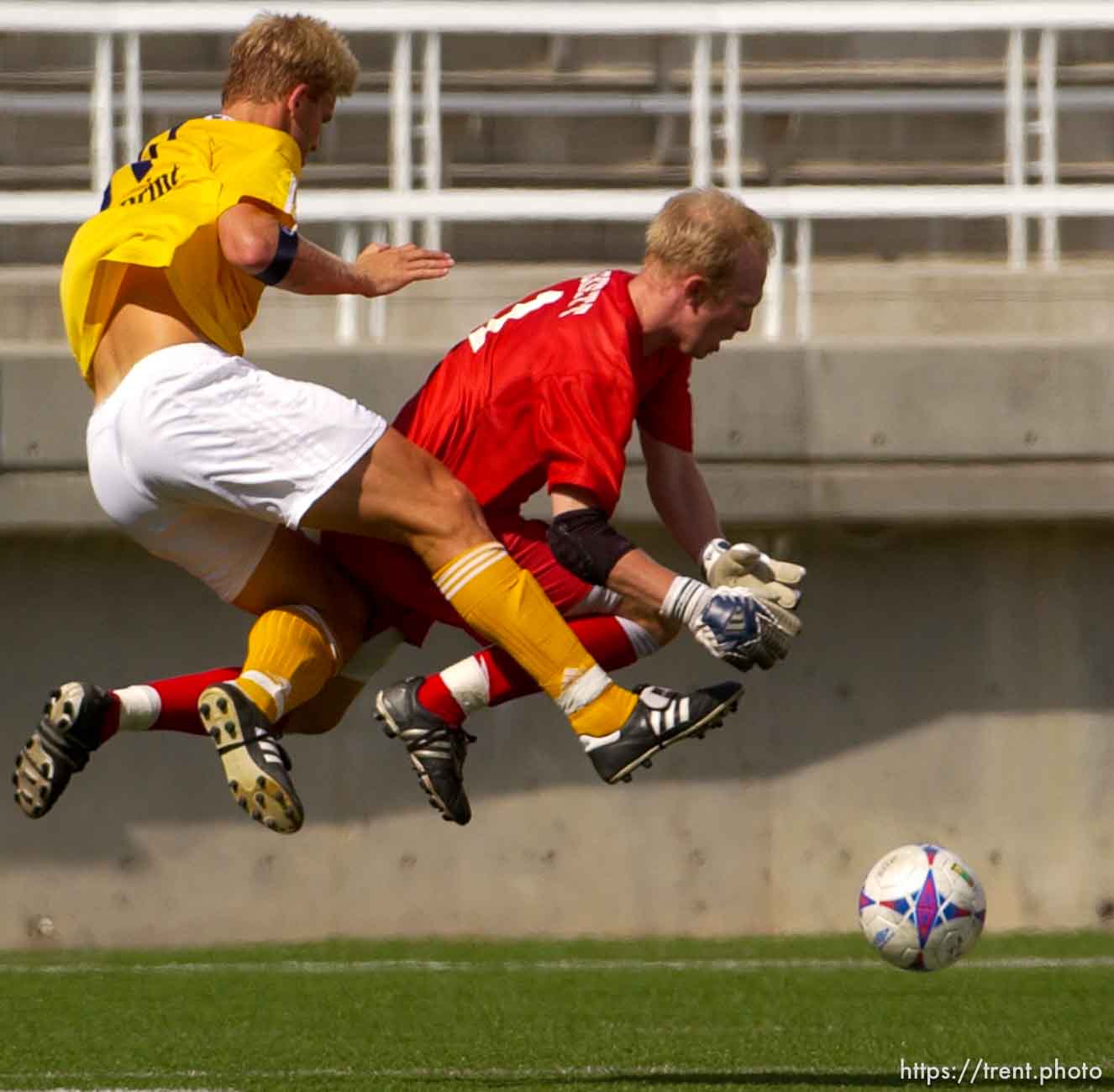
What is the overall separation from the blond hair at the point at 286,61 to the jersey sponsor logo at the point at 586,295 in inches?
28.3

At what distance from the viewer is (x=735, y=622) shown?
5520 mm

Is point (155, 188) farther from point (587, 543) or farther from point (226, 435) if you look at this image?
point (587, 543)

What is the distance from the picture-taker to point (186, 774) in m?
10.0

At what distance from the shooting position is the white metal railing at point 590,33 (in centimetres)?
946

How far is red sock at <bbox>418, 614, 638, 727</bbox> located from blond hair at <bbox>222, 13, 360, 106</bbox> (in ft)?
4.53

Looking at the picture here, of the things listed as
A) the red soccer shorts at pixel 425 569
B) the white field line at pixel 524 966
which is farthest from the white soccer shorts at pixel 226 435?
the white field line at pixel 524 966

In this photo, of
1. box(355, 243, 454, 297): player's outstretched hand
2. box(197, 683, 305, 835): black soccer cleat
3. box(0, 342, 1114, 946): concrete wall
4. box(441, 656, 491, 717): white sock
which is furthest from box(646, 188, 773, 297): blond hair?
box(0, 342, 1114, 946): concrete wall

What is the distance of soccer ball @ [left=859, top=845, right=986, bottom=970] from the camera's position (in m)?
6.57

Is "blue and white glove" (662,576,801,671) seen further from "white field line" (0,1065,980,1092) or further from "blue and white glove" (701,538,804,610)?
"white field line" (0,1065,980,1092)

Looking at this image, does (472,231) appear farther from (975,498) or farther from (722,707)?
(722,707)

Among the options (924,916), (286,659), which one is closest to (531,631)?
(286,659)

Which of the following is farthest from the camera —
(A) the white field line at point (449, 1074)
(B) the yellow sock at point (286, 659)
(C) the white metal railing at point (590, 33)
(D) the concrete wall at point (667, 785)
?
(D) the concrete wall at point (667, 785)

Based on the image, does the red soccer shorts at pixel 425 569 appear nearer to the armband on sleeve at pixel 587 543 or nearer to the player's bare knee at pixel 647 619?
the player's bare knee at pixel 647 619

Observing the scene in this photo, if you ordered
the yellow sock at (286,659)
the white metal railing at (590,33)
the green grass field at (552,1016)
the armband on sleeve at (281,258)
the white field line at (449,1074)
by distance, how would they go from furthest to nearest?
1. the white metal railing at (590,33)
2. the green grass field at (552,1016)
3. the white field line at (449,1074)
4. the yellow sock at (286,659)
5. the armband on sleeve at (281,258)
